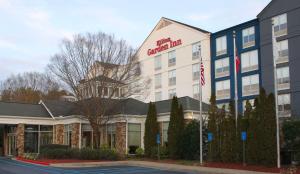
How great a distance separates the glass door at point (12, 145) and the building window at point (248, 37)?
28121 mm

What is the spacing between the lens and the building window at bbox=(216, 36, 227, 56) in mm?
55031

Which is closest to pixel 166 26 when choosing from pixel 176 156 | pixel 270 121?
pixel 176 156

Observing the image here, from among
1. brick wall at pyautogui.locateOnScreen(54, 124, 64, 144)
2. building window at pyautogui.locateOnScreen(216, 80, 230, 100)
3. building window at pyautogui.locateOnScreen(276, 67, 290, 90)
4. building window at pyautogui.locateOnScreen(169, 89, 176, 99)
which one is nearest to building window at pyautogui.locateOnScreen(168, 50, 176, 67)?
building window at pyautogui.locateOnScreen(169, 89, 176, 99)

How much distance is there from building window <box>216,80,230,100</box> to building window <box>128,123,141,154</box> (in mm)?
17379

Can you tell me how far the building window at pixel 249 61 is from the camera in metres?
51.2

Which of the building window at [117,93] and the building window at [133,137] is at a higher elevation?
the building window at [117,93]

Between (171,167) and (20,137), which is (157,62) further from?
(171,167)

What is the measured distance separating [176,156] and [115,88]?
8558 millimetres

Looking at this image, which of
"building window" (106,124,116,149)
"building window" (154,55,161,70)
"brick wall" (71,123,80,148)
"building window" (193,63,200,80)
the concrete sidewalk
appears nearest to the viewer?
the concrete sidewalk

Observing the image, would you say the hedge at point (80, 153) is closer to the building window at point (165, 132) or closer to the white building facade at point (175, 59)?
the building window at point (165, 132)

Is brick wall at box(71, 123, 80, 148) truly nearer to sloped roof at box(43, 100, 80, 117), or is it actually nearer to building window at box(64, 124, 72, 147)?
building window at box(64, 124, 72, 147)

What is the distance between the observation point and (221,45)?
5569 cm

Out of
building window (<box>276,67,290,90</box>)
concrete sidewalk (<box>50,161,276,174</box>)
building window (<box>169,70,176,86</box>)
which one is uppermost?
building window (<box>169,70,176,86</box>)

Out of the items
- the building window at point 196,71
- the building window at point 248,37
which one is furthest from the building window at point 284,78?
the building window at point 196,71
